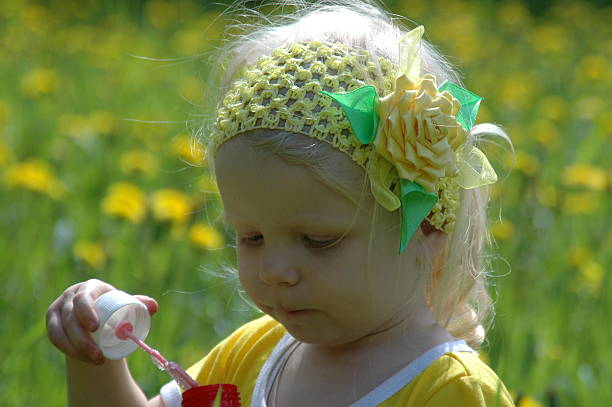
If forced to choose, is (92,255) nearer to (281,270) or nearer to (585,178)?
(281,270)

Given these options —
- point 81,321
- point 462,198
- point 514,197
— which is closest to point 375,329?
point 462,198

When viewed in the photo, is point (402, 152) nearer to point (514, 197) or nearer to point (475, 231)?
point (475, 231)

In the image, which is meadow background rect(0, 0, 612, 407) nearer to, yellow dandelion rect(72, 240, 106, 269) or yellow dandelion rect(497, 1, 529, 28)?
yellow dandelion rect(72, 240, 106, 269)

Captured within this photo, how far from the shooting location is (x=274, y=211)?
122cm

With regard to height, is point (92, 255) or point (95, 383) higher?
point (95, 383)

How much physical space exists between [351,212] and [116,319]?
1.04 ft

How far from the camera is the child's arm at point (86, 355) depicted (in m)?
1.29

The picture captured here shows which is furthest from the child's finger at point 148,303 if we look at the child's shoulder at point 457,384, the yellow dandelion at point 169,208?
the yellow dandelion at point 169,208

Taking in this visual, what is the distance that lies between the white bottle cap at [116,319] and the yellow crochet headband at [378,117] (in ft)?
0.73

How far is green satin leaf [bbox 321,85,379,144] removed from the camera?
4.04 feet

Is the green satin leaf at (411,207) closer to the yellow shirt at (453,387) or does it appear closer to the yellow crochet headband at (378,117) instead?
the yellow crochet headband at (378,117)

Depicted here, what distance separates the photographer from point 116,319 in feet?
4.22

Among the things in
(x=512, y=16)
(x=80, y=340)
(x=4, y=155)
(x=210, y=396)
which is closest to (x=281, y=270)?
(x=210, y=396)

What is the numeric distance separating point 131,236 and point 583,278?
99cm
